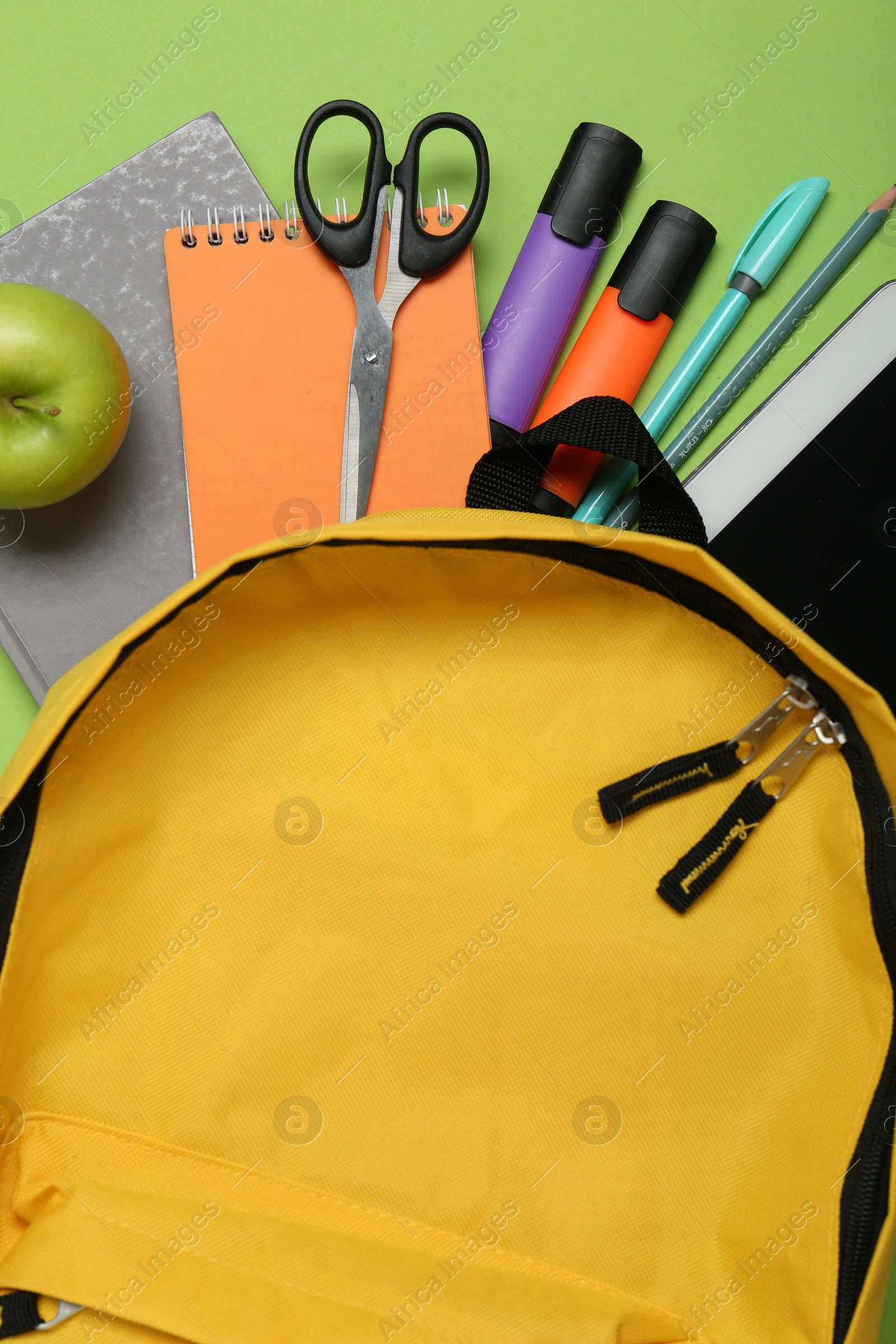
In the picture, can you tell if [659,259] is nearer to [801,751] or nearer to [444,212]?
[444,212]

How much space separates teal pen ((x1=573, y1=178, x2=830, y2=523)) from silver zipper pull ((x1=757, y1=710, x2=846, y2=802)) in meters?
0.23

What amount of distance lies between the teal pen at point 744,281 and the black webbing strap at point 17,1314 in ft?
1.80

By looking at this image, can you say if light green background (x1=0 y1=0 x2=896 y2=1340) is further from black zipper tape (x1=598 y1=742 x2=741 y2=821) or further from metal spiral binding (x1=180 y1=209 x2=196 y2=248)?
black zipper tape (x1=598 y1=742 x2=741 y2=821)

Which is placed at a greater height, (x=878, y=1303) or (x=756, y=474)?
(x=756, y=474)

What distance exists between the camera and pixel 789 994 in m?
0.44

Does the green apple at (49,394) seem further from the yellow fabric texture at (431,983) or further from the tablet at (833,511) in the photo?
the tablet at (833,511)

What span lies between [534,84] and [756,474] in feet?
1.00

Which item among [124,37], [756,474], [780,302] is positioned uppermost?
[124,37]

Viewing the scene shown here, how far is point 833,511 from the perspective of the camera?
53 cm

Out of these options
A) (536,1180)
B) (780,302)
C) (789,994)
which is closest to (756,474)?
(780,302)

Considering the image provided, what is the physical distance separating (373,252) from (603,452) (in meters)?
0.21

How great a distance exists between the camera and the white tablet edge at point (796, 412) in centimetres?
54

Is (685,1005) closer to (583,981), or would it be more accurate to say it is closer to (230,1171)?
(583,981)

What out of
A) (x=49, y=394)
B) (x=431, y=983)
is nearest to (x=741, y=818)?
(x=431, y=983)
